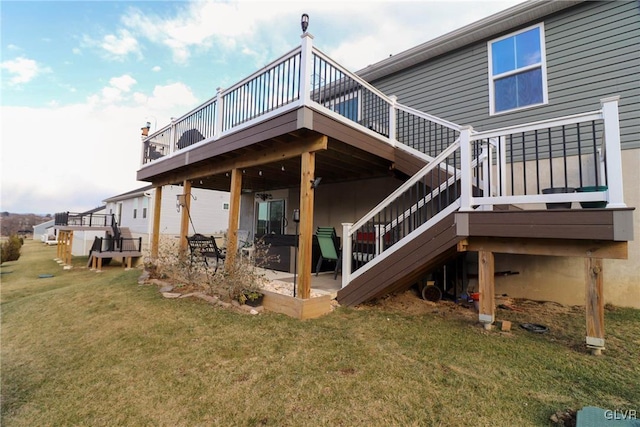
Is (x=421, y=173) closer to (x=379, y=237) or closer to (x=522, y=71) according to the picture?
(x=379, y=237)

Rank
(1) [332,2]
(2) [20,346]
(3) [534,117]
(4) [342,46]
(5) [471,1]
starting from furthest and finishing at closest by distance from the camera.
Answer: (4) [342,46] < (1) [332,2] < (5) [471,1] < (3) [534,117] < (2) [20,346]

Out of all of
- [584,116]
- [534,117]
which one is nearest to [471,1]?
[534,117]

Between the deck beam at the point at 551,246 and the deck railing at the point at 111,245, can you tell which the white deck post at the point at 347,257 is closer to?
the deck beam at the point at 551,246

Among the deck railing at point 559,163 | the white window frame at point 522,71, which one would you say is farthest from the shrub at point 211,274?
the white window frame at point 522,71

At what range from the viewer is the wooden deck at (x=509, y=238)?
2963 mm

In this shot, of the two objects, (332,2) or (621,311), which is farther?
(332,2)

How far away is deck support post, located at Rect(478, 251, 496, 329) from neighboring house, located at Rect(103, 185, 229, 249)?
14.9m

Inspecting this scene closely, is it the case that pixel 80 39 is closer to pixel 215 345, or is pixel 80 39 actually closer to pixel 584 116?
pixel 215 345

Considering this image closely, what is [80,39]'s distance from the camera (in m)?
9.12

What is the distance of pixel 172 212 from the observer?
58.1 ft

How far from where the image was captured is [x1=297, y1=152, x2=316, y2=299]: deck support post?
4426 mm

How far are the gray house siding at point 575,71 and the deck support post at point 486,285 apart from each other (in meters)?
3.52

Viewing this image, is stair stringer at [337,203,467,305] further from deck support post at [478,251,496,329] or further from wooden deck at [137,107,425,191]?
wooden deck at [137,107,425,191]

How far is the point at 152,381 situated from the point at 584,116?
5.06 m
